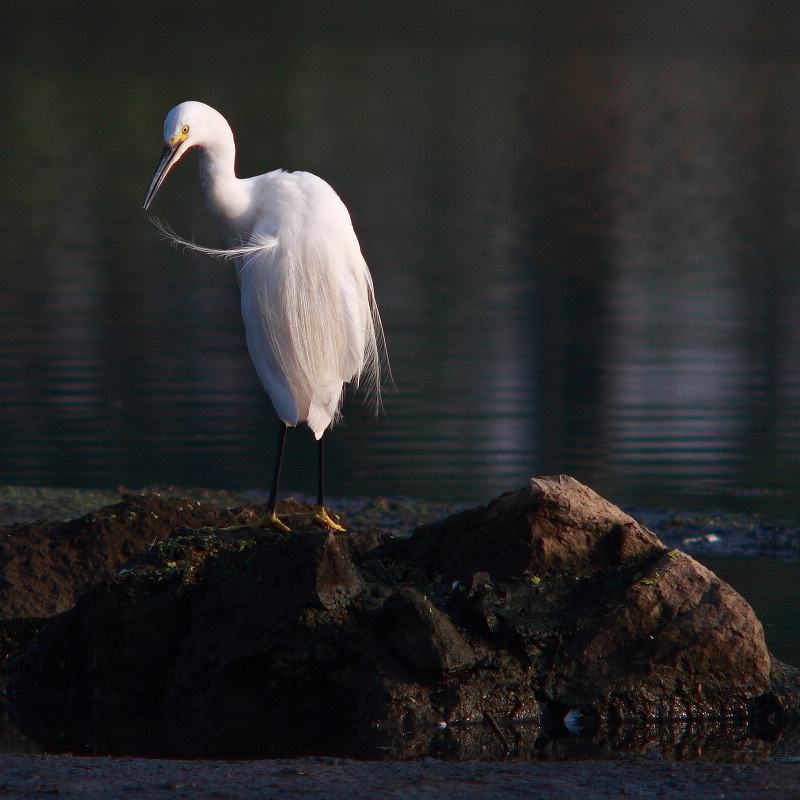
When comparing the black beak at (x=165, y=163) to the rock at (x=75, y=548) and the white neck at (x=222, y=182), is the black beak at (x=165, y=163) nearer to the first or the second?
the white neck at (x=222, y=182)

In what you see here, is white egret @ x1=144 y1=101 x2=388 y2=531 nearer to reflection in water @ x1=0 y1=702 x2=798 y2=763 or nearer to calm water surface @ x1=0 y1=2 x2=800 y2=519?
reflection in water @ x1=0 y1=702 x2=798 y2=763

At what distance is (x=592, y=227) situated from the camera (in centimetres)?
2214

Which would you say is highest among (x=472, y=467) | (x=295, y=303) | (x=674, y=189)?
(x=674, y=189)

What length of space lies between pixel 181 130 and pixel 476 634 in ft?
9.36

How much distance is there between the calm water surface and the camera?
33.9 ft

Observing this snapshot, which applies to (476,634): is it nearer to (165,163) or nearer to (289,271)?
(289,271)

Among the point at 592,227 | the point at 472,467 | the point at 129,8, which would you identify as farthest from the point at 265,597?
the point at 129,8

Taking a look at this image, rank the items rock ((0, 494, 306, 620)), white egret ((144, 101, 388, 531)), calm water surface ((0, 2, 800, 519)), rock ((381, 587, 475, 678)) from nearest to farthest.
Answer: rock ((381, 587, 475, 678)) < rock ((0, 494, 306, 620)) < white egret ((144, 101, 388, 531)) < calm water surface ((0, 2, 800, 519))

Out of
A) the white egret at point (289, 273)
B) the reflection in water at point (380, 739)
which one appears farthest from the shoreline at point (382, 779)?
the white egret at point (289, 273)

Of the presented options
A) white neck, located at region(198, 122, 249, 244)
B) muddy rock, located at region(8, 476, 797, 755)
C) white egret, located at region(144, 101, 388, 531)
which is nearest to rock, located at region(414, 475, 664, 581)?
muddy rock, located at region(8, 476, 797, 755)

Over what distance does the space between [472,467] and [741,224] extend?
1359 cm

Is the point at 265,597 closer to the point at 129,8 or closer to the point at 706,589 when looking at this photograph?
the point at 706,589

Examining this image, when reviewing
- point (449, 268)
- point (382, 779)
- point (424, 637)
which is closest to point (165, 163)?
point (424, 637)

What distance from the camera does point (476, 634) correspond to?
5.31 m
